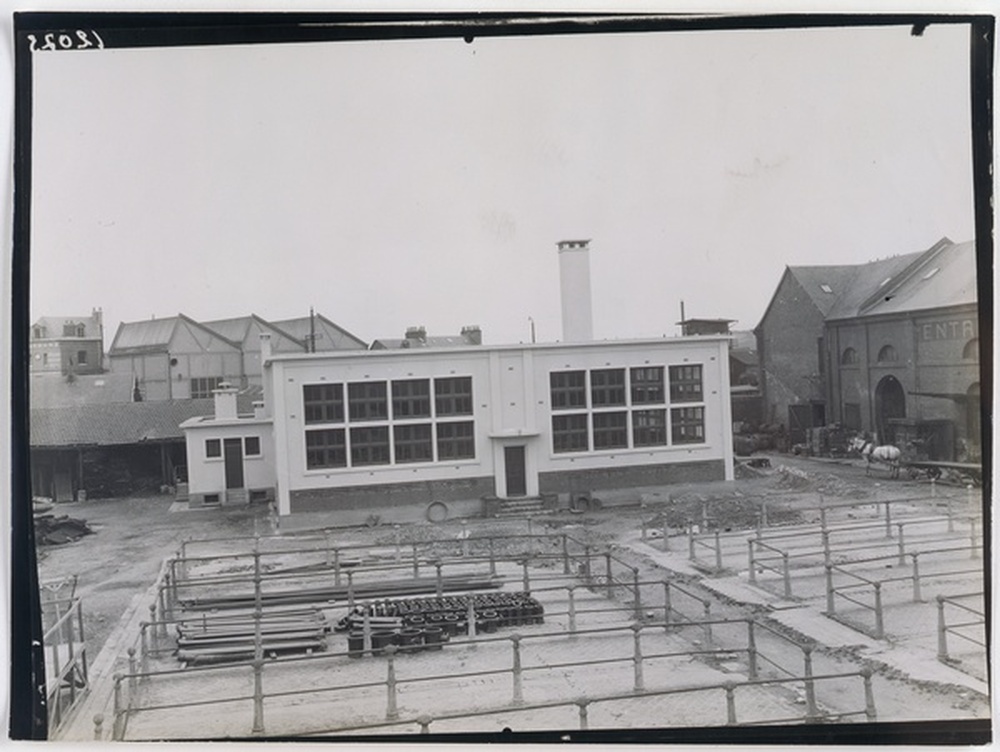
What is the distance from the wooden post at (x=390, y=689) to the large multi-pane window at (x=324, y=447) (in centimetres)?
90

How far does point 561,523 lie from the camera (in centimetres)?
431

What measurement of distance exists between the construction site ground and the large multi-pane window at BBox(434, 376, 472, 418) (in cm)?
56

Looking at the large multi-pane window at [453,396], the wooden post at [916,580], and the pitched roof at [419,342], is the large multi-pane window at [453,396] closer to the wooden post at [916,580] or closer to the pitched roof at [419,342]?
the pitched roof at [419,342]

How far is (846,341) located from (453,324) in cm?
196

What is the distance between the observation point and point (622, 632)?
13.7 feet

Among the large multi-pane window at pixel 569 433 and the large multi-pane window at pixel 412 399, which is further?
the large multi-pane window at pixel 569 433

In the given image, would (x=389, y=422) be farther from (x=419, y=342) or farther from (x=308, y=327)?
(x=308, y=327)

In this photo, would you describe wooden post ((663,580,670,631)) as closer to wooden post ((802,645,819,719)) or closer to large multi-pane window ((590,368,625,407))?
wooden post ((802,645,819,719))

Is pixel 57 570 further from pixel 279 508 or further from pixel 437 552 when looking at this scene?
pixel 437 552

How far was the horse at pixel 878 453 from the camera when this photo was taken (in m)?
4.27

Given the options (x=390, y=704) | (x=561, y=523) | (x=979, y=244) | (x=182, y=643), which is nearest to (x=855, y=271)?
(x=979, y=244)

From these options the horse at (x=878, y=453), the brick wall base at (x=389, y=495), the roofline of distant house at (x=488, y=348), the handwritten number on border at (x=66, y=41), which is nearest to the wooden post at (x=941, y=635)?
the horse at (x=878, y=453)

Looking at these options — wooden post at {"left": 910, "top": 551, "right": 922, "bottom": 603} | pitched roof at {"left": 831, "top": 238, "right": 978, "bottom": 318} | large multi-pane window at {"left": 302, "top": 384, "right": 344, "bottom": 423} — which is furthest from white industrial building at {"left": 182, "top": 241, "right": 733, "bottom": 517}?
wooden post at {"left": 910, "top": 551, "right": 922, "bottom": 603}

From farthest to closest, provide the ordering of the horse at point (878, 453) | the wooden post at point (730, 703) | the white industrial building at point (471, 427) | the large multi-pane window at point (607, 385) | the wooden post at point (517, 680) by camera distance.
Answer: the horse at point (878, 453) → the large multi-pane window at point (607, 385) → the white industrial building at point (471, 427) → the wooden post at point (517, 680) → the wooden post at point (730, 703)
